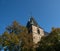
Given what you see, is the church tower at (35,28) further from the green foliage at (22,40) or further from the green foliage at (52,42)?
the green foliage at (52,42)

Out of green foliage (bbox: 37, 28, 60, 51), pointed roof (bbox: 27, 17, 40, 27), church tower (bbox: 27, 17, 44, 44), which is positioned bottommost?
green foliage (bbox: 37, 28, 60, 51)

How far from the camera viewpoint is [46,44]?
30.0 metres

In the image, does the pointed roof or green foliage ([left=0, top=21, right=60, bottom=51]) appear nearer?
green foliage ([left=0, top=21, right=60, bottom=51])

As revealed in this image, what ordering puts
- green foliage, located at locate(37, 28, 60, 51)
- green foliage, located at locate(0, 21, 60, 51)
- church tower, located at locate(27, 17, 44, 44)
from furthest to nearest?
church tower, located at locate(27, 17, 44, 44)
green foliage, located at locate(0, 21, 60, 51)
green foliage, located at locate(37, 28, 60, 51)

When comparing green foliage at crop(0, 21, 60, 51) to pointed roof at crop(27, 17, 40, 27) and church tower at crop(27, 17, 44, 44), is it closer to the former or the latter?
church tower at crop(27, 17, 44, 44)

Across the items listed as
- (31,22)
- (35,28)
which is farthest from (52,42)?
(31,22)

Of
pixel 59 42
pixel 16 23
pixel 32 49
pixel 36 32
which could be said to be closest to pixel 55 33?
pixel 59 42

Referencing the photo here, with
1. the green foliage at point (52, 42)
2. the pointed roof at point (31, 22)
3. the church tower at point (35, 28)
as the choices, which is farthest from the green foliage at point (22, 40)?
the pointed roof at point (31, 22)

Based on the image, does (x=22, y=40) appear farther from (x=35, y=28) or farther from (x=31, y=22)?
(x=31, y=22)

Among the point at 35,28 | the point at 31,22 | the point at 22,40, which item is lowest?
the point at 22,40

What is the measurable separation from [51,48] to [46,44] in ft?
4.49

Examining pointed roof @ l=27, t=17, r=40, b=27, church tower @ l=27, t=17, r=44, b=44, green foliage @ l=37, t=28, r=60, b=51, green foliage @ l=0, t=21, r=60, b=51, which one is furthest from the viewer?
pointed roof @ l=27, t=17, r=40, b=27

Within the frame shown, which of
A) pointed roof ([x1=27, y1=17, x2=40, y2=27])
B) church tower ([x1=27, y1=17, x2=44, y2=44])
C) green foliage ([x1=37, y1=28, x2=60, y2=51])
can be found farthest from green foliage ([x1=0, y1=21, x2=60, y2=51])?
pointed roof ([x1=27, y1=17, x2=40, y2=27])

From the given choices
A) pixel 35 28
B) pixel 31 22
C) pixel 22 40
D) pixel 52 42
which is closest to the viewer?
pixel 52 42
